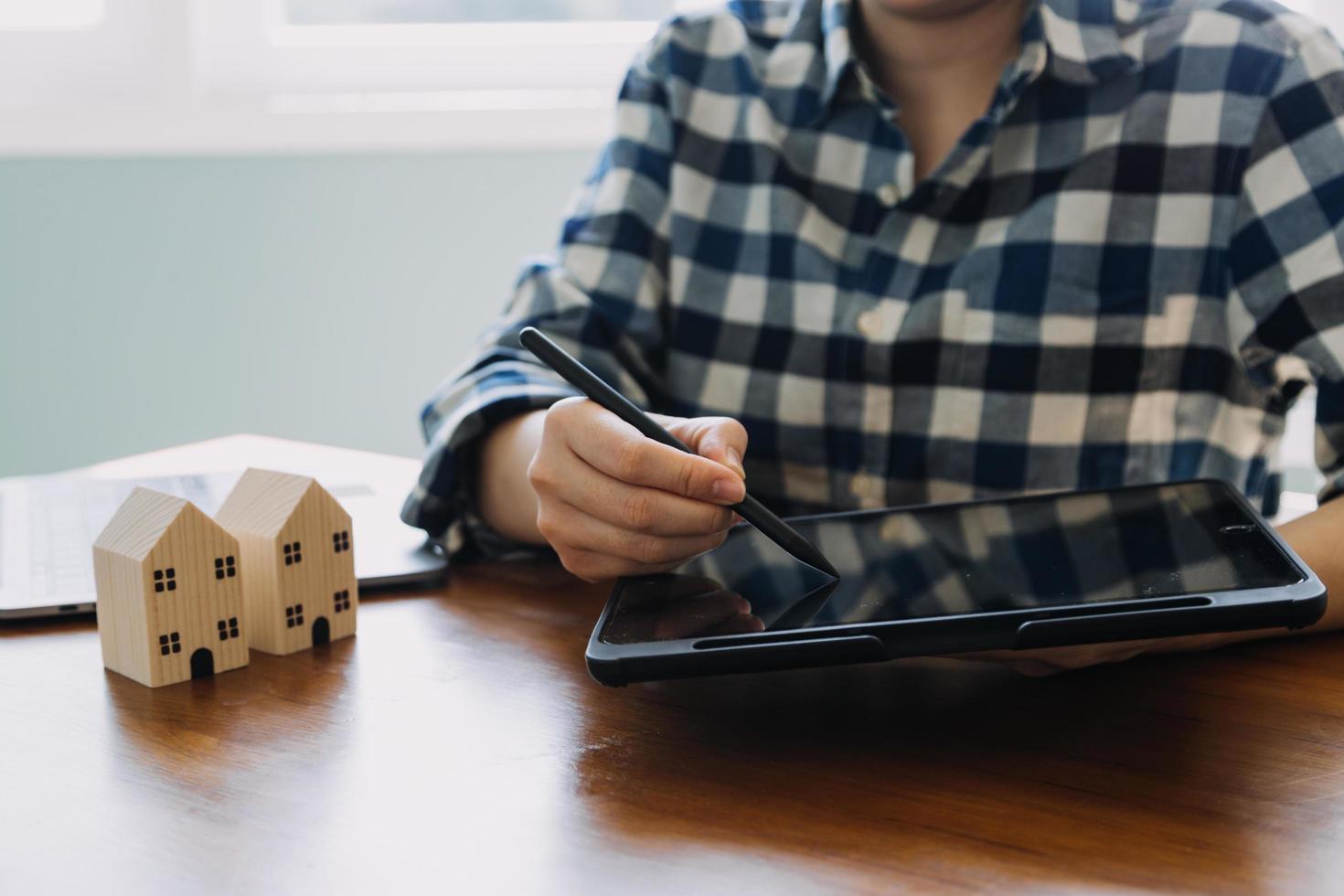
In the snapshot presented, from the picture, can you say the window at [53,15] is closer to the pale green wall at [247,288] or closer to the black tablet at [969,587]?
the pale green wall at [247,288]

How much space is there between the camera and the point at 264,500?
63cm

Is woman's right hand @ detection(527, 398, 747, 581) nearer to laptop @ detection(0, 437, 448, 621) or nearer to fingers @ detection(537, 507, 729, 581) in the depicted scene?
fingers @ detection(537, 507, 729, 581)

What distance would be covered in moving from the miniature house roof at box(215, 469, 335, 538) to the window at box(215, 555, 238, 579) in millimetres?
23

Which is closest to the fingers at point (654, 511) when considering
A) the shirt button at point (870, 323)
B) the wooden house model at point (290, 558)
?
the wooden house model at point (290, 558)

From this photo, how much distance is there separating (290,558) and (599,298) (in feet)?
1.41

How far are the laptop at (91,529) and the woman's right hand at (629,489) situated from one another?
145 millimetres

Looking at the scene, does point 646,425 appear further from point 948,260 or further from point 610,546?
point 948,260

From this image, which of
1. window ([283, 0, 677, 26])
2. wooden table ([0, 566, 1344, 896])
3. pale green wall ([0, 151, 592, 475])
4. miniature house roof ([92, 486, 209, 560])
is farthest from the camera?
window ([283, 0, 677, 26])

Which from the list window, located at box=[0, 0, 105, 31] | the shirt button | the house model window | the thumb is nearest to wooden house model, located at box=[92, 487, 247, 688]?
the house model window

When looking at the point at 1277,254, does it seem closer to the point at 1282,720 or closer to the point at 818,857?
the point at 1282,720

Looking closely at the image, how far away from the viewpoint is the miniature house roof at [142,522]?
1.87ft

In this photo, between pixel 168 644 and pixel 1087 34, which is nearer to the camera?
pixel 168 644

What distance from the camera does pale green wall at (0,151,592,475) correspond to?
2047 millimetres

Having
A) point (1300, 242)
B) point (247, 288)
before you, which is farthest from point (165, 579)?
point (247, 288)
